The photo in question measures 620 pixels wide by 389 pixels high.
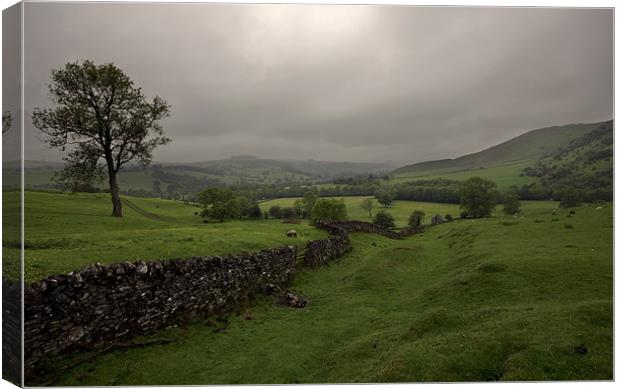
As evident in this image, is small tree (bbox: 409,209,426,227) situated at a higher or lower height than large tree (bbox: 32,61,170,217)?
lower

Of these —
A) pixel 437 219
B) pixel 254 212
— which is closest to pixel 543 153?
pixel 254 212

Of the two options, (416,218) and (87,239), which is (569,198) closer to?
(87,239)

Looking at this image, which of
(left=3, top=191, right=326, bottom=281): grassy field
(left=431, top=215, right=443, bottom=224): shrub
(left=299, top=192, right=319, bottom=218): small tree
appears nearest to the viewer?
(left=3, top=191, right=326, bottom=281): grassy field

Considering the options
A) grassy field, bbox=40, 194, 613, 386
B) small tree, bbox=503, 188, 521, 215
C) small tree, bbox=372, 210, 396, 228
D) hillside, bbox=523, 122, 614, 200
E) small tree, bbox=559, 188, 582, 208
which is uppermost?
hillside, bbox=523, 122, 614, 200

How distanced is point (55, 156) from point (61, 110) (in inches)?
143

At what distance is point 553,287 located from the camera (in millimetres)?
9703

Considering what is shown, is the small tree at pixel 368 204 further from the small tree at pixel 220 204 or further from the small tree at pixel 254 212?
the small tree at pixel 220 204

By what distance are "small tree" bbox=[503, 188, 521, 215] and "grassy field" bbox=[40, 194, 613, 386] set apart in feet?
31.9

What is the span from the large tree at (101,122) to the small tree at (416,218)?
37659 mm

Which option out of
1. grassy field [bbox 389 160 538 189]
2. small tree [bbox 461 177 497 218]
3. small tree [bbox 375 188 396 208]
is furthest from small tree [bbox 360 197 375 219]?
small tree [bbox 461 177 497 218]

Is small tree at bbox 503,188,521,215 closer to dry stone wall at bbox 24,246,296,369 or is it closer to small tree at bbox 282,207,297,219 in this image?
small tree at bbox 282,207,297,219

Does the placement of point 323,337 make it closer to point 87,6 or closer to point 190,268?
point 190,268

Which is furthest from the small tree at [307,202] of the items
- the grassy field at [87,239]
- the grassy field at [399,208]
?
the grassy field at [87,239]

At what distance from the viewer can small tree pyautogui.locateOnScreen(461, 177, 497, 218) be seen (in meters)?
28.4
